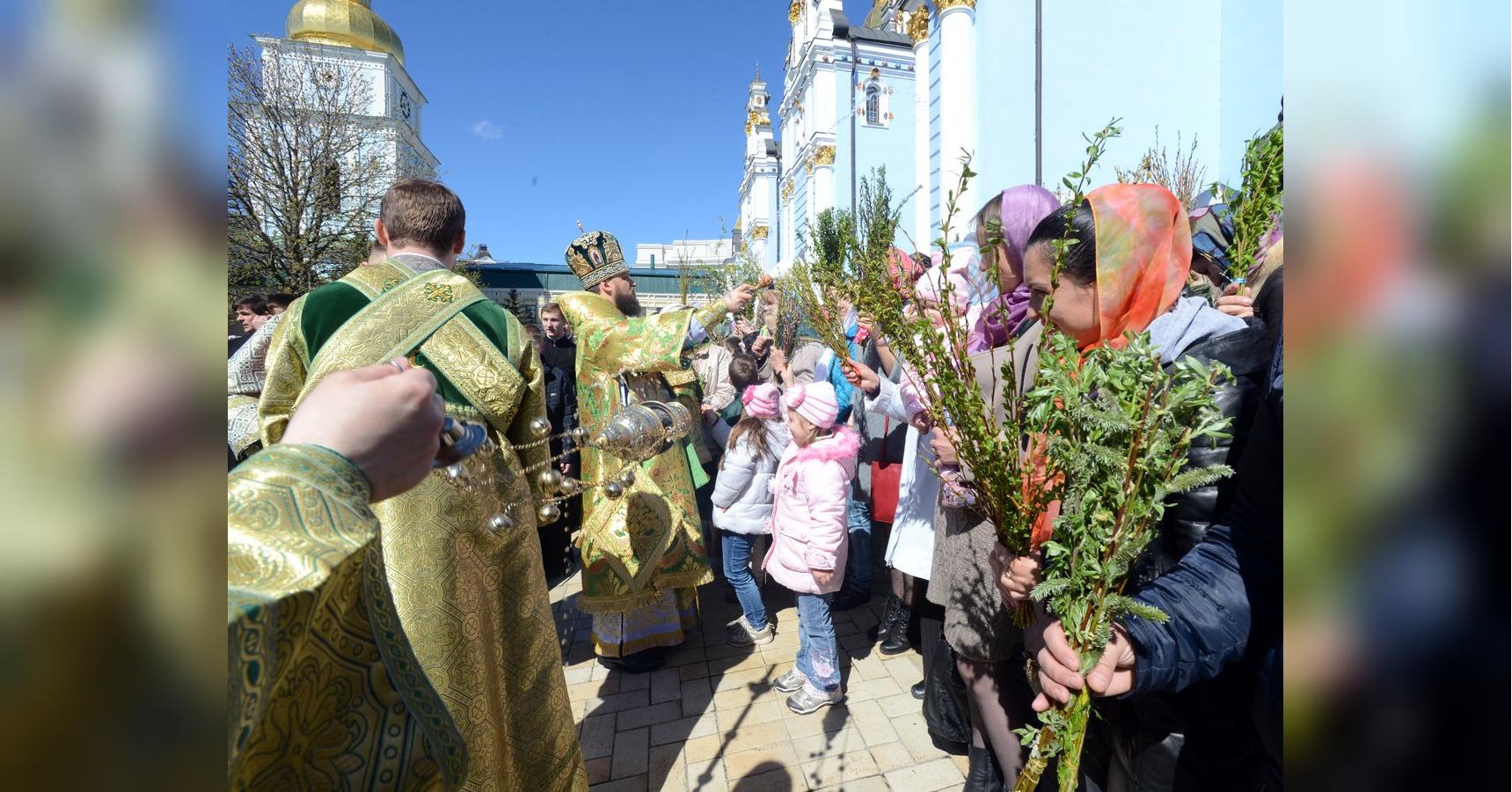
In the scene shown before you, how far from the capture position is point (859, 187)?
23.4m

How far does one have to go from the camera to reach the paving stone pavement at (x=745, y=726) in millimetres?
2869

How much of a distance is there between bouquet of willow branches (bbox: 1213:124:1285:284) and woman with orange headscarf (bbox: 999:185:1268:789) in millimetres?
165

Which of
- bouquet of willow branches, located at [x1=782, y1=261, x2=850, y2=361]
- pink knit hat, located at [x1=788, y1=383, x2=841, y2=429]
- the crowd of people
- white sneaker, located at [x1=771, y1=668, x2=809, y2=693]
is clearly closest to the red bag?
the crowd of people

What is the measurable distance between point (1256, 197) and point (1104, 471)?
1.08 m

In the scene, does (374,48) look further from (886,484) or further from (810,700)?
(810,700)

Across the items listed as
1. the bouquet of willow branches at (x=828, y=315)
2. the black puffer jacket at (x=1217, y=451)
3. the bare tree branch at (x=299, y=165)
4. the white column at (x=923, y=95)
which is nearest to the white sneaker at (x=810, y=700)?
the bouquet of willow branches at (x=828, y=315)

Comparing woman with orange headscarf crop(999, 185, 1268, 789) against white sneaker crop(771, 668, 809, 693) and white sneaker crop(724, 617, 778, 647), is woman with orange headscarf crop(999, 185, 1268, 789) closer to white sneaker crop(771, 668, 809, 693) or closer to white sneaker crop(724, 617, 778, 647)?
white sneaker crop(771, 668, 809, 693)

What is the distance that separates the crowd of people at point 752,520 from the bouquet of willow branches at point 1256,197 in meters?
0.14

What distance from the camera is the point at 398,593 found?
5.74ft
